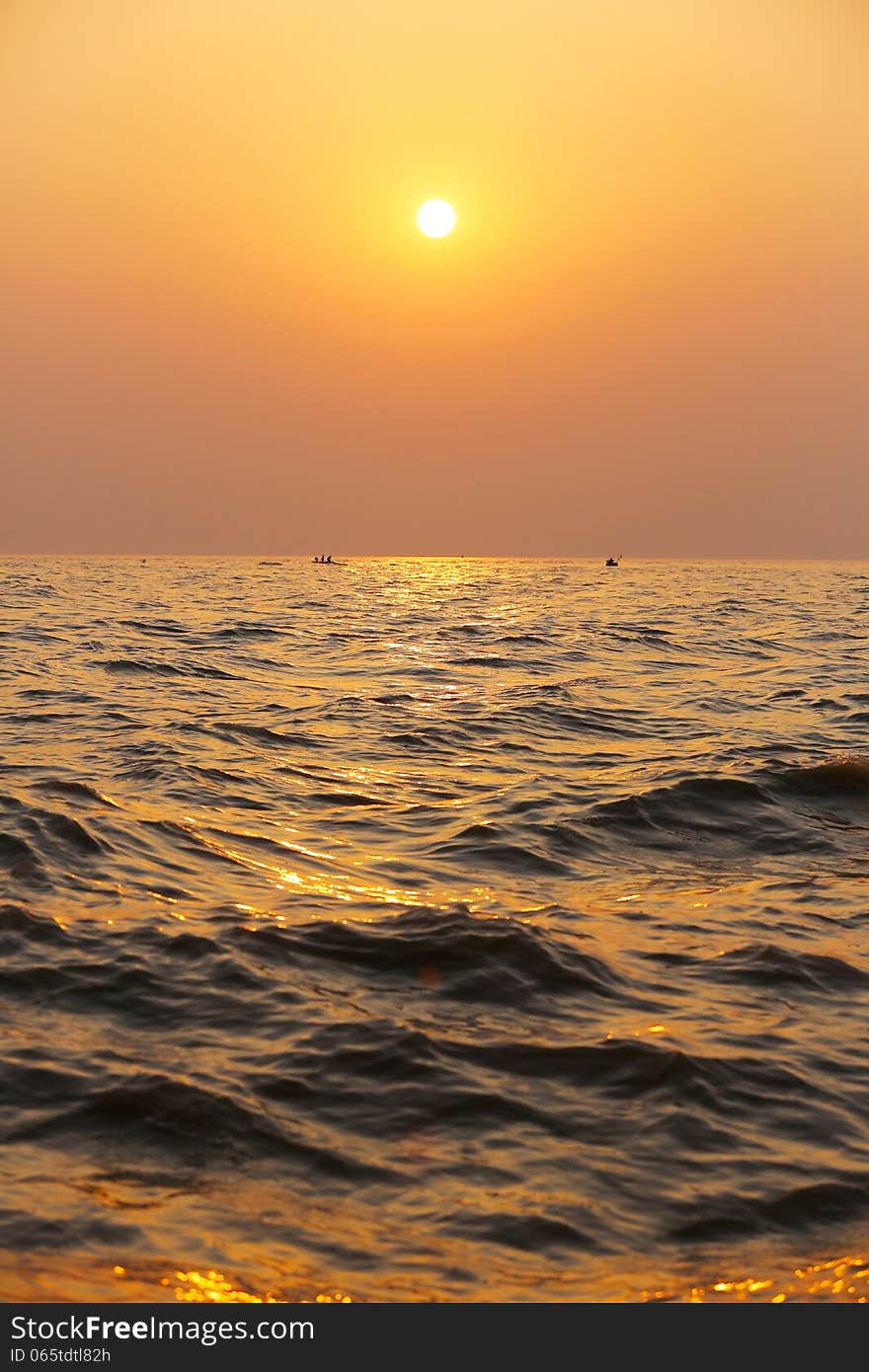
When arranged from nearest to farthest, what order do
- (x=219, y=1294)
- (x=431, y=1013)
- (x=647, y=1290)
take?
(x=219, y=1294) → (x=647, y=1290) → (x=431, y=1013)

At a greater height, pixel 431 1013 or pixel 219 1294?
pixel 431 1013

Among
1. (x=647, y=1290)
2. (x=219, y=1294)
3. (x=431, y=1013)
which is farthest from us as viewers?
(x=431, y=1013)

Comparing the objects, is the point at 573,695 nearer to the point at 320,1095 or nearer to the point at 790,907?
the point at 790,907

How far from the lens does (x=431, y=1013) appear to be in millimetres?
8406

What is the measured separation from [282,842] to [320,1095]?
5803 mm

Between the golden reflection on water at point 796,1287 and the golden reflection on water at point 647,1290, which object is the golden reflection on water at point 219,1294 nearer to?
the golden reflection on water at point 647,1290

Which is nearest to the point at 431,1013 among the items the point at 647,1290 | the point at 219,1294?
the point at 647,1290

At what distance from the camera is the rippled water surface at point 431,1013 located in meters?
5.68

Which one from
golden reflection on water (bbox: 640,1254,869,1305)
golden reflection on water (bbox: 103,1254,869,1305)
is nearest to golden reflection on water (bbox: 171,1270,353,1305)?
golden reflection on water (bbox: 103,1254,869,1305)

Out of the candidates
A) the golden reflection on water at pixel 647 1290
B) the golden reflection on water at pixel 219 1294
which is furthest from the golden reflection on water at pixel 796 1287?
the golden reflection on water at pixel 219 1294

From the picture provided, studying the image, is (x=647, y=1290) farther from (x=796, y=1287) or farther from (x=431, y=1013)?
(x=431, y=1013)

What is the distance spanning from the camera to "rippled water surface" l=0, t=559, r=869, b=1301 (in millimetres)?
5684

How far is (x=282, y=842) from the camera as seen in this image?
12781mm
